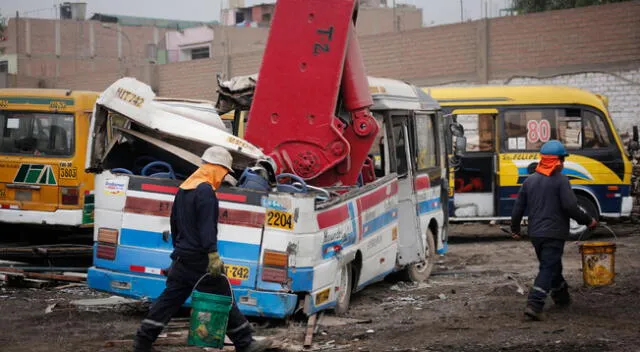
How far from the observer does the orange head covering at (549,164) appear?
32.8ft

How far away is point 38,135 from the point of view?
47.4 ft

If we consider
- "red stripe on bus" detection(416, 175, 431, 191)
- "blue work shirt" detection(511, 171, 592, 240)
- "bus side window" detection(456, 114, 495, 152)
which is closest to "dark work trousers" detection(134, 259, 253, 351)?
"blue work shirt" detection(511, 171, 592, 240)

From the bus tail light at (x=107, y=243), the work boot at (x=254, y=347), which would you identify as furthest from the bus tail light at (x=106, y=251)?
the work boot at (x=254, y=347)

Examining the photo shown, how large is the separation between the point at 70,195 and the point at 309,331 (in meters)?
6.34

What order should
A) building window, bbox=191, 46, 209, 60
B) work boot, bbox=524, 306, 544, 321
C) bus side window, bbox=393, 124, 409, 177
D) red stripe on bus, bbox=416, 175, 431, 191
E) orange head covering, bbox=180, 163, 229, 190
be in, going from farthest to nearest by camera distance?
building window, bbox=191, 46, 209, 60 → red stripe on bus, bbox=416, 175, 431, 191 → bus side window, bbox=393, 124, 409, 177 → work boot, bbox=524, 306, 544, 321 → orange head covering, bbox=180, 163, 229, 190

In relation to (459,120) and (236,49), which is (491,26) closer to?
Result: (459,120)

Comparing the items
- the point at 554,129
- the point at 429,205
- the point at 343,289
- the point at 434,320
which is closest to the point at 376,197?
the point at 343,289

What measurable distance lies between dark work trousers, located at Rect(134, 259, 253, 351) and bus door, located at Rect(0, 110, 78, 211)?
6.65 metres

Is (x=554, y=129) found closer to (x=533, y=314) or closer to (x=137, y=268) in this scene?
(x=533, y=314)

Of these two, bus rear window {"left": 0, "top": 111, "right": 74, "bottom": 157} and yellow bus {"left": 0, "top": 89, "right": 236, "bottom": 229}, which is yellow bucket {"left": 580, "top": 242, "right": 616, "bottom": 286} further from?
bus rear window {"left": 0, "top": 111, "right": 74, "bottom": 157}

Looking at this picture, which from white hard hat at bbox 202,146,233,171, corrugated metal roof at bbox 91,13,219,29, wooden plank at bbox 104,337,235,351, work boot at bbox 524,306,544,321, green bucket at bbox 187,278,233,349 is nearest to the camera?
green bucket at bbox 187,278,233,349

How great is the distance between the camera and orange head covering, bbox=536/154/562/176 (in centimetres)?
998

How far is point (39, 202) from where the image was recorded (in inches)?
554

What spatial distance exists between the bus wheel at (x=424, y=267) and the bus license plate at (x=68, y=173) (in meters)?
4.94
